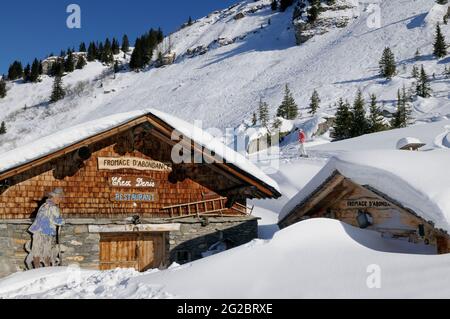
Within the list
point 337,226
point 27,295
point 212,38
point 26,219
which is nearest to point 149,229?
point 26,219

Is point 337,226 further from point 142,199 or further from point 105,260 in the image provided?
point 105,260

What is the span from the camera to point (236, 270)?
6691mm

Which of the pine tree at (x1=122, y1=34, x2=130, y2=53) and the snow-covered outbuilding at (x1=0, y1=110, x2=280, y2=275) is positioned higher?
the pine tree at (x1=122, y1=34, x2=130, y2=53)

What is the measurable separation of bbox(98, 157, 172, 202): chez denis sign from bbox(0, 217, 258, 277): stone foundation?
2.27 feet

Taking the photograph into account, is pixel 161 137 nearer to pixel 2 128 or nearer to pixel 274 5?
pixel 2 128

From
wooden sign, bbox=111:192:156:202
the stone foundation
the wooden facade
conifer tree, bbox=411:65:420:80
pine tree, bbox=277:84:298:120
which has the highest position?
conifer tree, bbox=411:65:420:80

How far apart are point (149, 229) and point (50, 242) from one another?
99.5 inches

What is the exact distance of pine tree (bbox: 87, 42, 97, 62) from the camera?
100875 mm

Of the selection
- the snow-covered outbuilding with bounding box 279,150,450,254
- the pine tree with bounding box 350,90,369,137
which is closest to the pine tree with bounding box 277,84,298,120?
the pine tree with bounding box 350,90,369,137

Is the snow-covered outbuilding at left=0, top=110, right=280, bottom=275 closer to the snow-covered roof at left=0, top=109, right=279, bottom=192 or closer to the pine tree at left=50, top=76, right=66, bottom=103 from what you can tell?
the snow-covered roof at left=0, top=109, right=279, bottom=192

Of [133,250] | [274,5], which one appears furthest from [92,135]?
[274,5]

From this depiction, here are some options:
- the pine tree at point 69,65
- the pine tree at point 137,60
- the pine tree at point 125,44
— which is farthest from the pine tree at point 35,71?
the pine tree at point 125,44

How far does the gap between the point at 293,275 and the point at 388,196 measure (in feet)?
8.87

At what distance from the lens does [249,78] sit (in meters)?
65.0
